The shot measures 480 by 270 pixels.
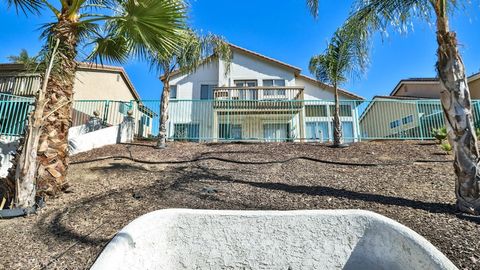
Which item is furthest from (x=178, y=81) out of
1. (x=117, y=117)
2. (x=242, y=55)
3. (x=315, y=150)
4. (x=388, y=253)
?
(x=388, y=253)

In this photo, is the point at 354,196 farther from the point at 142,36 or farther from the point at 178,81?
the point at 178,81

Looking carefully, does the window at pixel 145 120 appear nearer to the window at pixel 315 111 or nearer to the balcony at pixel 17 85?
the balcony at pixel 17 85

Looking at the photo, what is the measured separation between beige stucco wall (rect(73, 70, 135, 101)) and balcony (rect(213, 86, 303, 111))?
817 centimetres

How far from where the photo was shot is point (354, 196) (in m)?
5.12

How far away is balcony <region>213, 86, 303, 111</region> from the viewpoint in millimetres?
16391

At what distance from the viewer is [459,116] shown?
4492 mm

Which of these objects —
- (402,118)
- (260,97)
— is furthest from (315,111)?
(402,118)

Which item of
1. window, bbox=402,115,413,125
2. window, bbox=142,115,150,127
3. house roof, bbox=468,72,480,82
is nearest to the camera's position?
window, bbox=402,115,413,125

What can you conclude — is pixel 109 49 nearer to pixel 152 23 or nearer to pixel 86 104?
pixel 152 23

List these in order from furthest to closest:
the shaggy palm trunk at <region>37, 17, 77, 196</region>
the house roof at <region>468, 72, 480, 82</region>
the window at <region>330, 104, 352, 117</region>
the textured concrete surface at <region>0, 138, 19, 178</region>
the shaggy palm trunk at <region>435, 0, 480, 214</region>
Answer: the house roof at <region>468, 72, 480, 82</region> < the window at <region>330, 104, 352, 117</region> < the textured concrete surface at <region>0, 138, 19, 178</region> < the shaggy palm trunk at <region>37, 17, 77, 196</region> < the shaggy palm trunk at <region>435, 0, 480, 214</region>

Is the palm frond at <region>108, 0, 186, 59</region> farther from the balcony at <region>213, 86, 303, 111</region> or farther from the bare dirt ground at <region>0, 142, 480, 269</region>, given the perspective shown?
the balcony at <region>213, 86, 303, 111</region>

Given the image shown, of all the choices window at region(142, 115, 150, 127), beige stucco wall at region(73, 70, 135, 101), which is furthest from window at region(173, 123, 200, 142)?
beige stucco wall at region(73, 70, 135, 101)

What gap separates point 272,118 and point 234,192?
42.3 feet

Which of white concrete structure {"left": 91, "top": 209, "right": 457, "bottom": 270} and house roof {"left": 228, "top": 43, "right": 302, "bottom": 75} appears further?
house roof {"left": 228, "top": 43, "right": 302, "bottom": 75}
